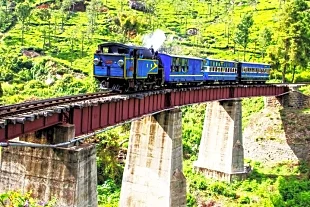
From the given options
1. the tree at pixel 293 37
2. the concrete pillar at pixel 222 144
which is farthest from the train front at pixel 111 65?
the tree at pixel 293 37

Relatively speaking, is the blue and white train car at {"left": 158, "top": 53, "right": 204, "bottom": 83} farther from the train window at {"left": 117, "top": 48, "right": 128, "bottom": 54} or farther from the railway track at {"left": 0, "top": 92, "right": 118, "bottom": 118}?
the railway track at {"left": 0, "top": 92, "right": 118, "bottom": 118}

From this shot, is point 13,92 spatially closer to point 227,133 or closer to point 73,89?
point 73,89

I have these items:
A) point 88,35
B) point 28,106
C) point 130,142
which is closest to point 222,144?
point 130,142

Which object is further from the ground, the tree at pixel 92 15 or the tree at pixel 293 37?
the tree at pixel 92 15

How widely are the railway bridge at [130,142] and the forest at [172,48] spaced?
4.34m

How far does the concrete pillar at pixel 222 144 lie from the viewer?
158 ft

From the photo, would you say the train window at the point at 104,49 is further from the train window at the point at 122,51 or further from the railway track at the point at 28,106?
the railway track at the point at 28,106

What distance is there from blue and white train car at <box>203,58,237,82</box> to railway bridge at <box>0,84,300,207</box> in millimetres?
1629

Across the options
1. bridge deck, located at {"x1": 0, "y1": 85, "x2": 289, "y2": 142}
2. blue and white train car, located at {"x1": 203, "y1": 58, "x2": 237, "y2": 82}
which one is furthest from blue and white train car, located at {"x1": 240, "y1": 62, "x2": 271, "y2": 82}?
bridge deck, located at {"x1": 0, "y1": 85, "x2": 289, "y2": 142}

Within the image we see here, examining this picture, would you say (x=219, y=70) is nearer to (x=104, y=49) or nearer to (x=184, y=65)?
(x=184, y=65)

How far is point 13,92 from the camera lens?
227ft

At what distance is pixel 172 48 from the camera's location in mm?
90688

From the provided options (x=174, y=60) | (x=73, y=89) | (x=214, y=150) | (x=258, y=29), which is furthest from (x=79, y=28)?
(x=174, y=60)

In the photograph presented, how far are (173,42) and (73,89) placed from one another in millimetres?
32024
